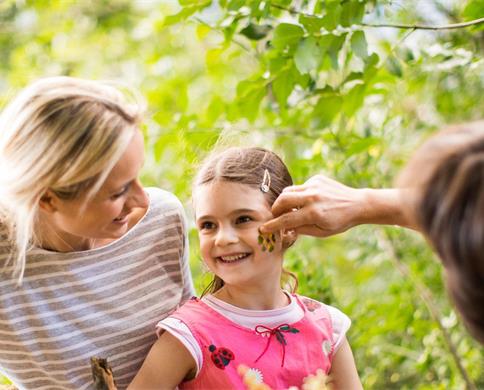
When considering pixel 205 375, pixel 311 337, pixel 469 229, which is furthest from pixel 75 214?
pixel 469 229

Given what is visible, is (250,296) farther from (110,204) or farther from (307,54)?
(307,54)

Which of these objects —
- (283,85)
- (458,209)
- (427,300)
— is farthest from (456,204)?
(427,300)

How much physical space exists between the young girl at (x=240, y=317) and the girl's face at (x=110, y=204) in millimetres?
172

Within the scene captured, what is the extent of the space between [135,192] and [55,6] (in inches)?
103

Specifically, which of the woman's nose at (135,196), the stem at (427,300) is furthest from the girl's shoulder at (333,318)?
the stem at (427,300)

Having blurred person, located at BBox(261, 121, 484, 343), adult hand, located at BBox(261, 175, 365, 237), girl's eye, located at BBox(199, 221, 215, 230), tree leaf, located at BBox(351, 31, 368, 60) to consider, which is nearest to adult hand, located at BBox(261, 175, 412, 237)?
adult hand, located at BBox(261, 175, 365, 237)

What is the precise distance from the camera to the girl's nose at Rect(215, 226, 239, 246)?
143 cm

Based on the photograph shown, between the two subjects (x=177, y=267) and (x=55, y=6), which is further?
(x=55, y=6)

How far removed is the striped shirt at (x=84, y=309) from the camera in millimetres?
1473

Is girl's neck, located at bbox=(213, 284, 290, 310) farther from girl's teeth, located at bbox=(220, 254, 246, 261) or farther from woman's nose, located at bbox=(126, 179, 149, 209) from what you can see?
woman's nose, located at bbox=(126, 179, 149, 209)

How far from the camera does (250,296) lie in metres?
1.54

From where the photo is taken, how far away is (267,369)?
4.74 ft

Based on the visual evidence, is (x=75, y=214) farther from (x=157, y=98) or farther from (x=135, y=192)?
(x=157, y=98)

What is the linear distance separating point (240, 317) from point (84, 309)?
349mm
